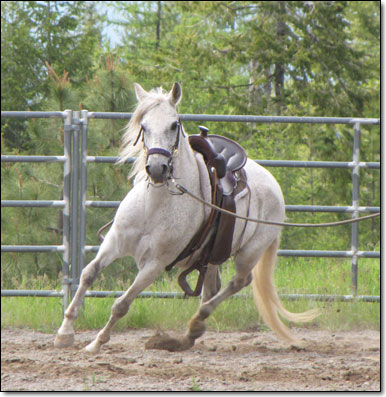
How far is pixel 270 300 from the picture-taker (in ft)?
16.6

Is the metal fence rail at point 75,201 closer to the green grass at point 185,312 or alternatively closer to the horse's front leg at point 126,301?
the green grass at point 185,312

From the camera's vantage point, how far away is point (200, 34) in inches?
597

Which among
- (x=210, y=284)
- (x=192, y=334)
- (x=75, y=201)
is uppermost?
(x=75, y=201)

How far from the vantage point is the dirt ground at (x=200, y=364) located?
12.4ft

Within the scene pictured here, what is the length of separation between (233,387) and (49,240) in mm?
4593

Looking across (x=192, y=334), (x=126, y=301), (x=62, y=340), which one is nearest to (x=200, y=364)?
(x=192, y=334)

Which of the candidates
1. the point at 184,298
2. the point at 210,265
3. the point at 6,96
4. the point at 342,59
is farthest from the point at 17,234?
the point at 6,96

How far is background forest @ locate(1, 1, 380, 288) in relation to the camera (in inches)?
303

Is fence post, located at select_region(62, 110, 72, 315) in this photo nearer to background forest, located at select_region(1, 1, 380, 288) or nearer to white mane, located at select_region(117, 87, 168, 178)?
background forest, located at select_region(1, 1, 380, 288)

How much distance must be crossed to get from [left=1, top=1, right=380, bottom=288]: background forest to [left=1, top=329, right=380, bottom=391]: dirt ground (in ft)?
6.57

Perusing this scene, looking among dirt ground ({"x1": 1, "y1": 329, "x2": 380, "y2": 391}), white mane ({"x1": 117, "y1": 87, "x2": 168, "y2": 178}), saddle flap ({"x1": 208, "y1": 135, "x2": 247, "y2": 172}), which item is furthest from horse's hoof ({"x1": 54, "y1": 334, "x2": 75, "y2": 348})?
saddle flap ({"x1": 208, "y1": 135, "x2": 247, "y2": 172})

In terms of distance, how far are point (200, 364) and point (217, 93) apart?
1038 centimetres

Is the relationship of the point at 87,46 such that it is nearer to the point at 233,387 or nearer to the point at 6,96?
the point at 6,96

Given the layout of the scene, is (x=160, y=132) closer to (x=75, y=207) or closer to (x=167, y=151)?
(x=167, y=151)
